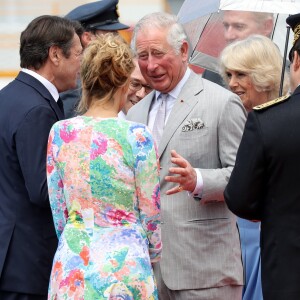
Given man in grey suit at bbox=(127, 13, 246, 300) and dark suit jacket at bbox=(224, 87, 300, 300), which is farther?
man in grey suit at bbox=(127, 13, 246, 300)

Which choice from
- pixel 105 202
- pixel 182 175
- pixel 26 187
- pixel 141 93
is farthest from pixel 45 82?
pixel 141 93

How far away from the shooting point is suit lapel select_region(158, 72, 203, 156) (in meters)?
5.05

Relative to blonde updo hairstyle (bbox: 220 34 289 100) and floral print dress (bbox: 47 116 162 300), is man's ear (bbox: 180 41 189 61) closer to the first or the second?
blonde updo hairstyle (bbox: 220 34 289 100)

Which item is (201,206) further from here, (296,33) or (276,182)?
(296,33)

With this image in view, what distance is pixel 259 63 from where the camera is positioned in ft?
18.9

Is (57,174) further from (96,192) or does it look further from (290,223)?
(290,223)

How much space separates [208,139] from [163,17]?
0.84 m

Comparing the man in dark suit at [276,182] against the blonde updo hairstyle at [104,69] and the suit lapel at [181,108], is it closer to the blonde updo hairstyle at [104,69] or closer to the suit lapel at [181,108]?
the blonde updo hairstyle at [104,69]

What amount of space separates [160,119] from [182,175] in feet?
2.15

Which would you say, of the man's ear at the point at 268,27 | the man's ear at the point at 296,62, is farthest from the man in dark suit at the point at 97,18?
the man's ear at the point at 296,62

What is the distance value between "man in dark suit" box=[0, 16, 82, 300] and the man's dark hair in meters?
0.01

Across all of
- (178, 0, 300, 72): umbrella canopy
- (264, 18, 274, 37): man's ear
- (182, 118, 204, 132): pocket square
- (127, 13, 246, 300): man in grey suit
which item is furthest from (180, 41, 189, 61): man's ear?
(264, 18, 274, 37): man's ear

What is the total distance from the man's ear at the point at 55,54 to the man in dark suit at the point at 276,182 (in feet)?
4.48

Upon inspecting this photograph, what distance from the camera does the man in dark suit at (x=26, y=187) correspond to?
4629mm
